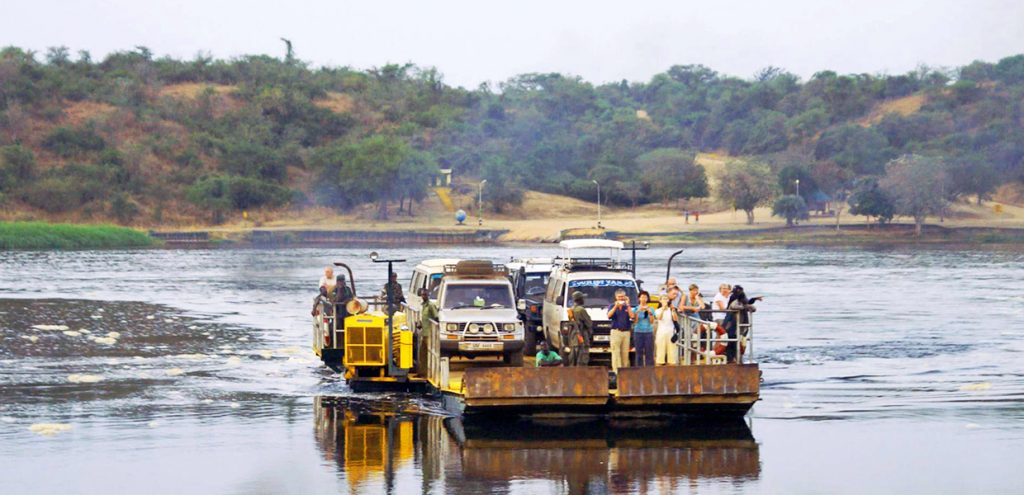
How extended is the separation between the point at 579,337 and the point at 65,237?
84905 mm

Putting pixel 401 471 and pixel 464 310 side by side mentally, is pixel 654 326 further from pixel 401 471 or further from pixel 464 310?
pixel 401 471

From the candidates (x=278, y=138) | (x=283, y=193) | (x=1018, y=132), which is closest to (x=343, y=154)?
(x=283, y=193)

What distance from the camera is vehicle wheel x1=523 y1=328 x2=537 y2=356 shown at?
93.4 feet

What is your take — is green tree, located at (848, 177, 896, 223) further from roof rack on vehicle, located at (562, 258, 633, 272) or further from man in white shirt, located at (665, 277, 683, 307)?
man in white shirt, located at (665, 277, 683, 307)

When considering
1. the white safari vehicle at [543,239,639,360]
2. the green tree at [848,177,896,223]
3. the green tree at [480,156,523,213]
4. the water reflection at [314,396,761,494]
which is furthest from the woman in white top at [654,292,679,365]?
the green tree at [480,156,523,213]

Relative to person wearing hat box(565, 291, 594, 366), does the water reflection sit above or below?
below

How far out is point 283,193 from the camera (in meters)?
118

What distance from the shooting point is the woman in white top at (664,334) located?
77.1 feet

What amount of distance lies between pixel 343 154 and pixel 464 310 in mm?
98500

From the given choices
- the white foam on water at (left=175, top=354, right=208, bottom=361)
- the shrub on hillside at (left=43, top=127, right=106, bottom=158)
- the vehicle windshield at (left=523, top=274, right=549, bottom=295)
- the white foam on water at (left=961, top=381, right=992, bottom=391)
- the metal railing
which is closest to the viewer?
the metal railing

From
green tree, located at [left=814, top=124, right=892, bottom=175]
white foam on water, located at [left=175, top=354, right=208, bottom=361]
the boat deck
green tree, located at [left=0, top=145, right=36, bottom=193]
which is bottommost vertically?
white foam on water, located at [left=175, top=354, right=208, bottom=361]

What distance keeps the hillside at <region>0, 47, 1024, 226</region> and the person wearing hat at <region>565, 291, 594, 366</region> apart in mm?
92644

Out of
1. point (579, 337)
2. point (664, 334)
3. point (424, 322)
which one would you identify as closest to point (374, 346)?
point (424, 322)

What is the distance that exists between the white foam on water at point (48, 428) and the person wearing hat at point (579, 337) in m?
8.53
